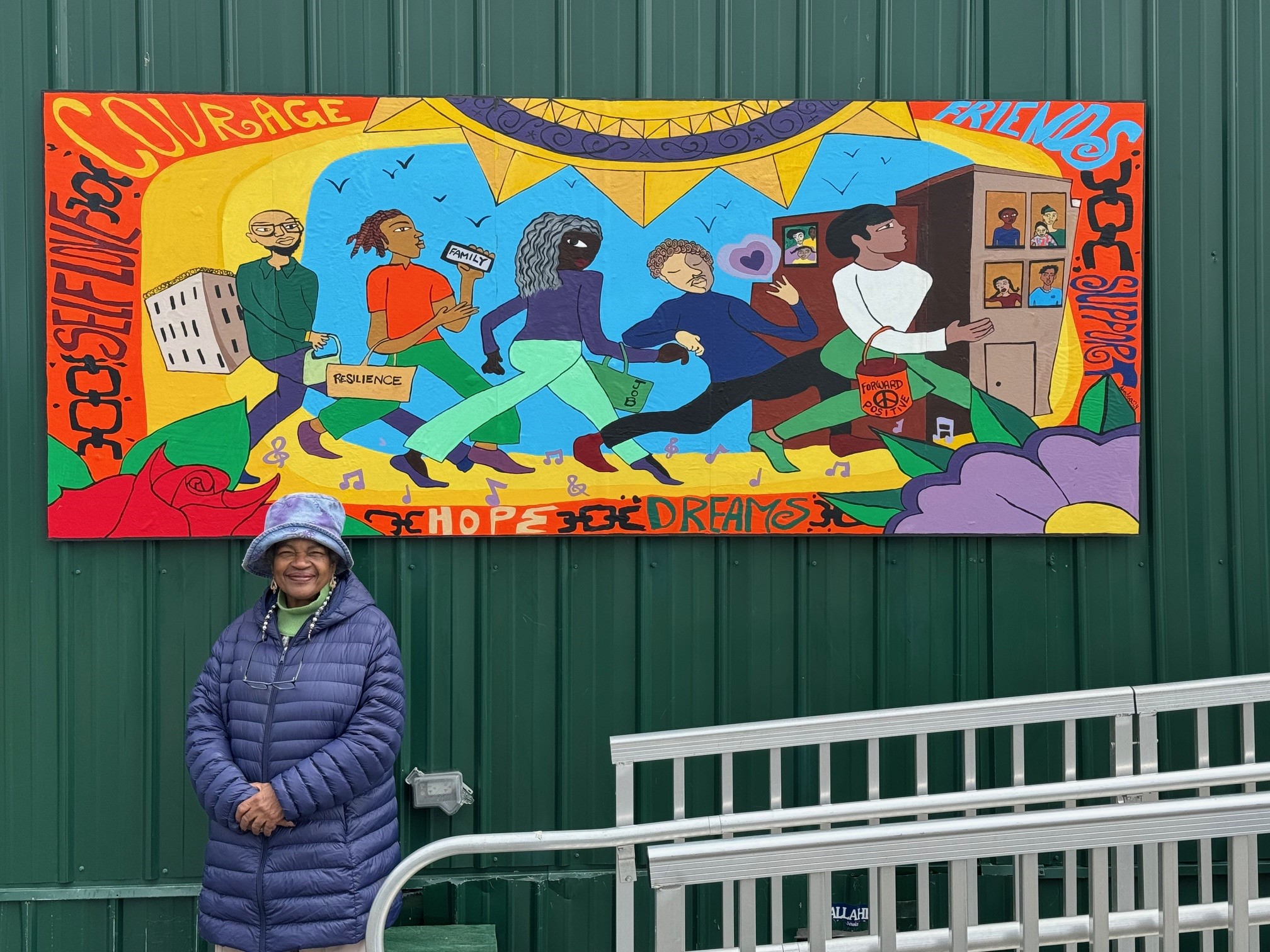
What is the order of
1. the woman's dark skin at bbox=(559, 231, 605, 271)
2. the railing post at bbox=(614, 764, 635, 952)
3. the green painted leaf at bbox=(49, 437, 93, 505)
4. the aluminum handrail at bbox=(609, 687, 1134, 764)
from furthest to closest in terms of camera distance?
the woman's dark skin at bbox=(559, 231, 605, 271) < the green painted leaf at bbox=(49, 437, 93, 505) < the aluminum handrail at bbox=(609, 687, 1134, 764) < the railing post at bbox=(614, 764, 635, 952)

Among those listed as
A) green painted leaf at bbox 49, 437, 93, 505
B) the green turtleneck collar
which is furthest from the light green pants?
green painted leaf at bbox 49, 437, 93, 505

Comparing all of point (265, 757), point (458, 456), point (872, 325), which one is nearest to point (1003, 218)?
point (872, 325)

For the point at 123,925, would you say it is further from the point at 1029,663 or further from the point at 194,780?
the point at 1029,663

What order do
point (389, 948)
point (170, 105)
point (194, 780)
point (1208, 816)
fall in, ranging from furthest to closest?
point (170, 105) < point (389, 948) < point (194, 780) < point (1208, 816)

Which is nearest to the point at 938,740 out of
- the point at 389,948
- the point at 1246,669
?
the point at 1246,669

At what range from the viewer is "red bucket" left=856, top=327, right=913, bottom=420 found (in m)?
3.65

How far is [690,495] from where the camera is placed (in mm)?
3635

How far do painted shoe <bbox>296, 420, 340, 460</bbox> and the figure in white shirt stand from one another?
153 centimetres

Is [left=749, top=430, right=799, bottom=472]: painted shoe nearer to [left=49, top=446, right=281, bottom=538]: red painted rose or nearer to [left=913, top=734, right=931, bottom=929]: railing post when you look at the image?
[left=913, top=734, right=931, bottom=929]: railing post

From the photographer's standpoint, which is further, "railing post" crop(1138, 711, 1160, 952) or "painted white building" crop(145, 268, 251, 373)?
"painted white building" crop(145, 268, 251, 373)

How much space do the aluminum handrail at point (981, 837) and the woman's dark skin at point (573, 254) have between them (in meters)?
1.94

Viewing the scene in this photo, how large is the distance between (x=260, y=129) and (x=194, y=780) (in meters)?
2.20

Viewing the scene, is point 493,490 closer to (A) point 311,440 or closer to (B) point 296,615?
(A) point 311,440

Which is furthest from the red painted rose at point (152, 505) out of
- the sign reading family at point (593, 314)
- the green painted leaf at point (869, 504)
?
the green painted leaf at point (869, 504)
